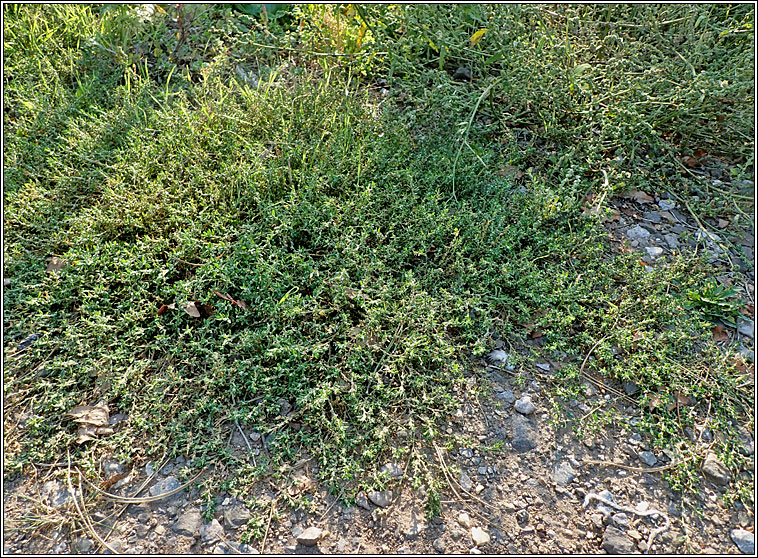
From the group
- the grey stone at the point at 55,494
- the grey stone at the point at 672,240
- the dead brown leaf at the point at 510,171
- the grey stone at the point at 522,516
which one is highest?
the dead brown leaf at the point at 510,171

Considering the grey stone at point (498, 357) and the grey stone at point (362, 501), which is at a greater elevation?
the grey stone at point (498, 357)

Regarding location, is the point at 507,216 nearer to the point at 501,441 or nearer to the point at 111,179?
the point at 501,441

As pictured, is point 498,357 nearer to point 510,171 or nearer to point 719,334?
point 719,334

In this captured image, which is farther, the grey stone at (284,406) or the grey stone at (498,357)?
the grey stone at (498,357)

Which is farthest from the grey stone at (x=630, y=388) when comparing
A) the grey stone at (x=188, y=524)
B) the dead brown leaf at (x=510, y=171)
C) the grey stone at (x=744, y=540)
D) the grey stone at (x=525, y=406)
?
the grey stone at (x=188, y=524)

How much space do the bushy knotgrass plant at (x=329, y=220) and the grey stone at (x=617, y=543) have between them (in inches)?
16.2

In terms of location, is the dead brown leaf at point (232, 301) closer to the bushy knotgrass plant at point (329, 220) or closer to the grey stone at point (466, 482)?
the bushy knotgrass plant at point (329, 220)

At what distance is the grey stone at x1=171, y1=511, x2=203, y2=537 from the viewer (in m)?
2.04

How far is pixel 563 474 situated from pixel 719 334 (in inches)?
42.6

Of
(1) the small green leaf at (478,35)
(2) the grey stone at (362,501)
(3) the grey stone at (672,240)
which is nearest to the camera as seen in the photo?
(2) the grey stone at (362,501)

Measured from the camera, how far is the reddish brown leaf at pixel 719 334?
105 inches

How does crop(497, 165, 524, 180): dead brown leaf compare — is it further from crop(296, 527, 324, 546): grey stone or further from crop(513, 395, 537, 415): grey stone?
crop(296, 527, 324, 546): grey stone

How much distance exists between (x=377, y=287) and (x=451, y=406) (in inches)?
24.9

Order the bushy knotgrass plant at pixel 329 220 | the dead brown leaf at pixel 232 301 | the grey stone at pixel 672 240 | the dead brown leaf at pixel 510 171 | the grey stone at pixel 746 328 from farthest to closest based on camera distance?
the dead brown leaf at pixel 510 171 < the grey stone at pixel 672 240 < the grey stone at pixel 746 328 < the dead brown leaf at pixel 232 301 < the bushy knotgrass plant at pixel 329 220
